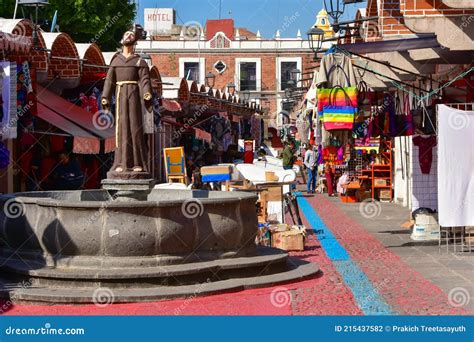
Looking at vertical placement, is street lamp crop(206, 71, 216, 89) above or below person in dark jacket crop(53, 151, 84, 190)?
above

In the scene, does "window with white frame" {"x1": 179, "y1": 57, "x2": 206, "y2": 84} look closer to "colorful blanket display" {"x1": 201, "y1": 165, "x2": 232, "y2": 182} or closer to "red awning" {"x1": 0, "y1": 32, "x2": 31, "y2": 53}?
"colorful blanket display" {"x1": 201, "y1": 165, "x2": 232, "y2": 182}

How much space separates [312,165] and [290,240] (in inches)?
651

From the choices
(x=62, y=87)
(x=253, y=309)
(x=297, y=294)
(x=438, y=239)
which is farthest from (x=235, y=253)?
(x=62, y=87)

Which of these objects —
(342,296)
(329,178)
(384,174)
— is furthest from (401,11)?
(329,178)

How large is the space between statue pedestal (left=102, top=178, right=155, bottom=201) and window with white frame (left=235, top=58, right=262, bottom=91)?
62.9 meters

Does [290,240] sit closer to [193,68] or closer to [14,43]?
[14,43]

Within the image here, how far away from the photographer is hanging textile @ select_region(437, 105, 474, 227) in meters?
14.4

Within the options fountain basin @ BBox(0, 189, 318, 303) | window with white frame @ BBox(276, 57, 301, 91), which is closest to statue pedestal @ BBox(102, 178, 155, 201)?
fountain basin @ BBox(0, 189, 318, 303)

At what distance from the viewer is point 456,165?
14406 millimetres

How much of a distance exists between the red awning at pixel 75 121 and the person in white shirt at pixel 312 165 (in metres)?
11.2

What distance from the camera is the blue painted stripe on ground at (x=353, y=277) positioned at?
995cm

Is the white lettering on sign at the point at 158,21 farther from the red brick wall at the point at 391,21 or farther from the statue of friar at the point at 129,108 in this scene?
the statue of friar at the point at 129,108

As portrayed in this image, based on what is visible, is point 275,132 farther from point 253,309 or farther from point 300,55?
point 253,309

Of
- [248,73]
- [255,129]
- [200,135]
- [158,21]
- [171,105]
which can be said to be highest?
[158,21]
